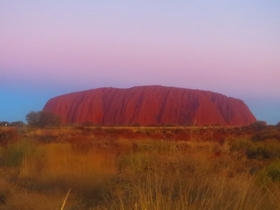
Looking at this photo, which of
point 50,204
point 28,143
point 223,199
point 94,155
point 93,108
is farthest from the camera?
point 93,108

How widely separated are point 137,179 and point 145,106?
85314 millimetres

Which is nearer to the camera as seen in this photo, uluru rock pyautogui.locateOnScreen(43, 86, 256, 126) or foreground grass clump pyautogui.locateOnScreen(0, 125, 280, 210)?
foreground grass clump pyautogui.locateOnScreen(0, 125, 280, 210)

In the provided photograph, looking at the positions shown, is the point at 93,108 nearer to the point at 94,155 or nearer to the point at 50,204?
the point at 94,155

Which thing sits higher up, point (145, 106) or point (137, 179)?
point (137, 179)

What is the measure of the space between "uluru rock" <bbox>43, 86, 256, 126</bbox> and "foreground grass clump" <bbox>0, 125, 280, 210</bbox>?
7074cm

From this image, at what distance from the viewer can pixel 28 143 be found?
2170 centimetres

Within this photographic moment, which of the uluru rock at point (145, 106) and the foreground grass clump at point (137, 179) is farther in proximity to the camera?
the uluru rock at point (145, 106)

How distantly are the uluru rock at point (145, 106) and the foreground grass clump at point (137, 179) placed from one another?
2785 inches

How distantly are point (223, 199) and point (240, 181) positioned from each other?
913 mm

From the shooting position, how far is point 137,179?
12.3 m

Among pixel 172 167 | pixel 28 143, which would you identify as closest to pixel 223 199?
pixel 172 167

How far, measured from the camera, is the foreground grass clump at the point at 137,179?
8891 millimetres

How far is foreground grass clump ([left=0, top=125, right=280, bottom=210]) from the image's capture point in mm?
8891

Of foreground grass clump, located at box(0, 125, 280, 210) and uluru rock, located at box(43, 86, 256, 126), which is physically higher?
foreground grass clump, located at box(0, 125, 280, 210)
